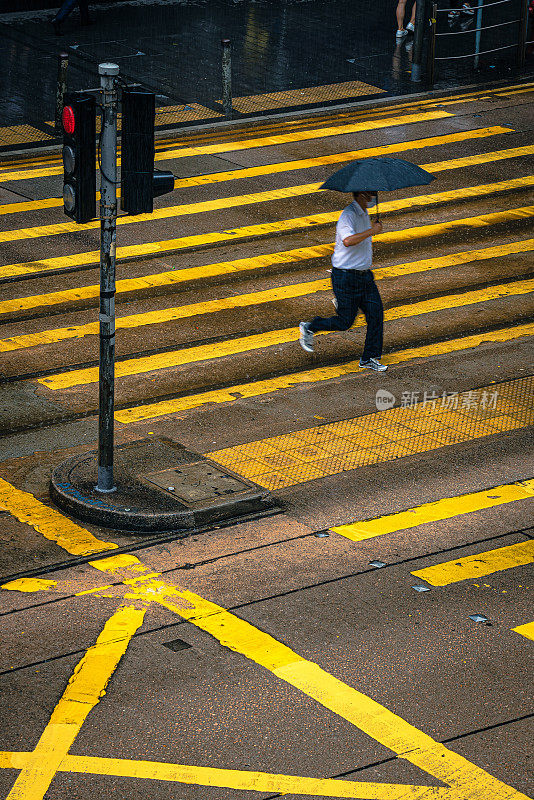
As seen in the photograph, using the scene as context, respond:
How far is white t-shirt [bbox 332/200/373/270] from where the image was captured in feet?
36.0

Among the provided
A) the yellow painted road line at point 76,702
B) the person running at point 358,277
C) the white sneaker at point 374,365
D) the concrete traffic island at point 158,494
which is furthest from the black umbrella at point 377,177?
the yellow painted road line at point 76,702

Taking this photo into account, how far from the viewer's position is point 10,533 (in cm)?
841

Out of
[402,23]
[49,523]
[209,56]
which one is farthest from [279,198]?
[402,23]

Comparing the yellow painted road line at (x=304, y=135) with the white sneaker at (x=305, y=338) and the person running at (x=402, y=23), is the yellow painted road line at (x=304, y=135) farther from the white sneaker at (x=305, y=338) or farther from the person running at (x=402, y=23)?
the white sneaker at (x=305, y=338)

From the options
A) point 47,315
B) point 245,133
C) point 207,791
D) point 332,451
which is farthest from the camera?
point 245,133

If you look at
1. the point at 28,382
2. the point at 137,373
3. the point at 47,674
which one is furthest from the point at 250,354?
the point at 47,674

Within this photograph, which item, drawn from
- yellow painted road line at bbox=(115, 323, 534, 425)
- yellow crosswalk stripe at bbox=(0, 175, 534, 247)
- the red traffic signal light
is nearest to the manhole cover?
yellow painted road line at bbox=(115, 323, 534, 425)

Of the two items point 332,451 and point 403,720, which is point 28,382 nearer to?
point 332,451

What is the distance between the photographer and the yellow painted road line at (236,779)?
5.87m

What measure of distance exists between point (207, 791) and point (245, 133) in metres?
14.5

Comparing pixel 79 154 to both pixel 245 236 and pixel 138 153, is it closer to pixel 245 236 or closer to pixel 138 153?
pixel 138 153

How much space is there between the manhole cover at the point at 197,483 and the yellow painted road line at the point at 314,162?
7352mm

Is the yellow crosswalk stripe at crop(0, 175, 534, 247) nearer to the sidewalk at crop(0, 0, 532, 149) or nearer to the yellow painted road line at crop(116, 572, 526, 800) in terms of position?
the sidewalk at crop(0, 0, 532, 149)

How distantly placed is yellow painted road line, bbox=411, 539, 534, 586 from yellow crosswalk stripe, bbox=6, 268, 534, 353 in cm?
476
